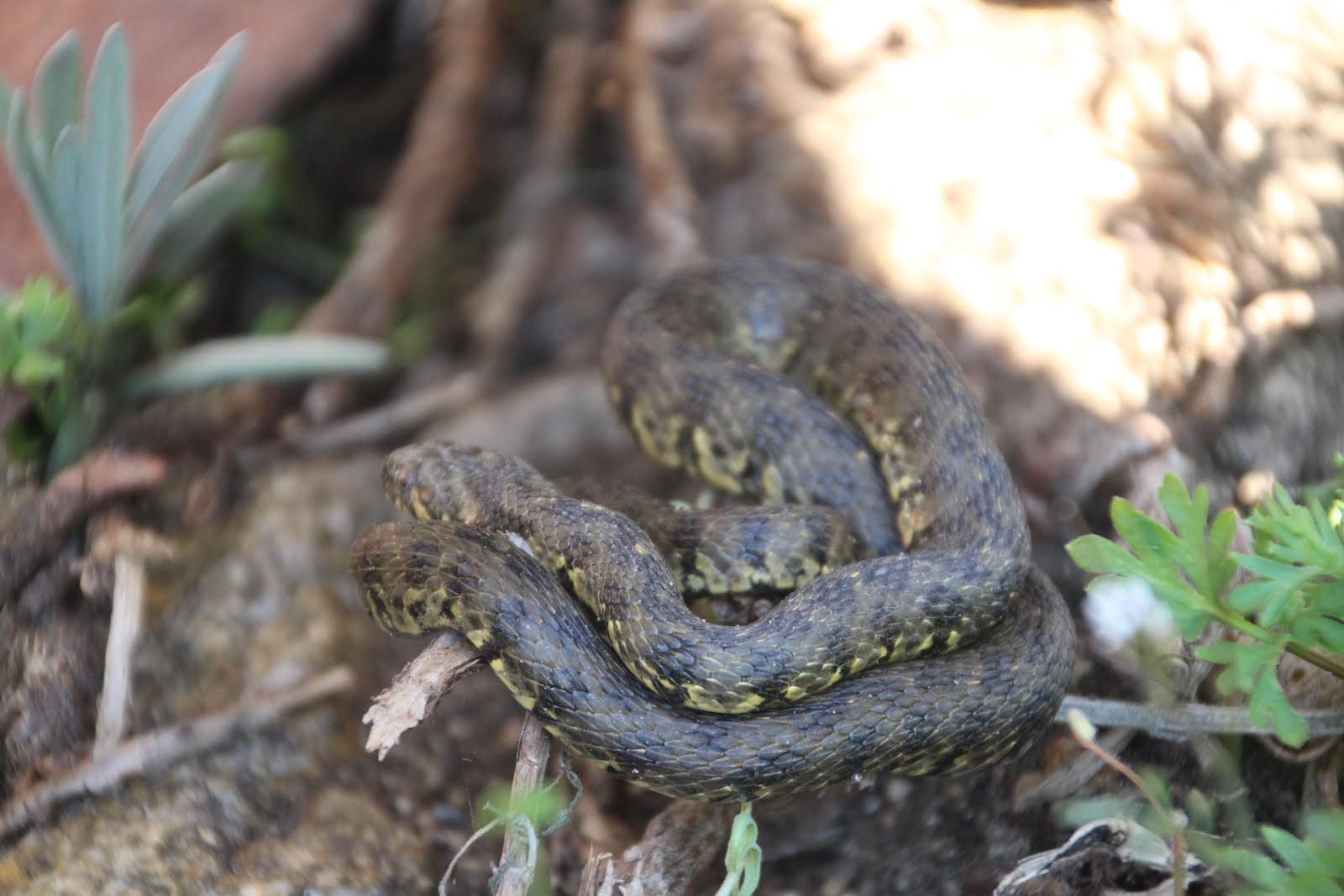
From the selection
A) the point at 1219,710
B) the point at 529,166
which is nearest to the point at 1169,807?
the point at 1219,710

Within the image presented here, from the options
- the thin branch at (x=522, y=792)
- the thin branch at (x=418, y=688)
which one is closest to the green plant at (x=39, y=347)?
the thin branch at (x=418, y=688)

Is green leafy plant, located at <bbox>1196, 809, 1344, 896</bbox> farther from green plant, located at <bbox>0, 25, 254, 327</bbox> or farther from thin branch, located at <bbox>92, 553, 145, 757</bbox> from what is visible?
green plant, located at <bbox>0, 25, 254, 327</bbox>

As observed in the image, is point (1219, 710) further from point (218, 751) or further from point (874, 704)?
point (218, 751)

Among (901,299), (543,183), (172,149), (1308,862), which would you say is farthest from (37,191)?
(1308,862)

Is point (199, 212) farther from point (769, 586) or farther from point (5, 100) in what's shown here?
point (769, 586)

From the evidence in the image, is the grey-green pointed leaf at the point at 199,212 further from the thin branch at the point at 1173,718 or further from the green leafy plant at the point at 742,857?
the thin branch at the point at 1173,718

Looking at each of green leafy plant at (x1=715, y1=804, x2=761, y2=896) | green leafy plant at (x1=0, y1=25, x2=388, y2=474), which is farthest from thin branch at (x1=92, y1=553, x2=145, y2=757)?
green leafy plant at (x1=715, y1=804, x2=761, y2=896)
